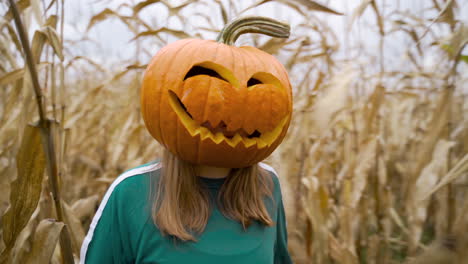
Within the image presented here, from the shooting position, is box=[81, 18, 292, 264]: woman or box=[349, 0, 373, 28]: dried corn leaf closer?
Result: box=[81, 18, 292, 264]: woman

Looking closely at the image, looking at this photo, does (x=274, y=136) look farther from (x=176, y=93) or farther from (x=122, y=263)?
(x=122, y=263)

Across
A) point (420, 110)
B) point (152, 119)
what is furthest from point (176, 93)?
point (420, 110)

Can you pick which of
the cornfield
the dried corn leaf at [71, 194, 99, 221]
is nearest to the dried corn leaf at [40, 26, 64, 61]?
the cornfield

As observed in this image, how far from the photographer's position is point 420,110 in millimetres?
2273

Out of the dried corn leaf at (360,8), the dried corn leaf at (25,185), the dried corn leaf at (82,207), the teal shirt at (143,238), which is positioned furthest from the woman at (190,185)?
the dried corn leaf at (82,207)

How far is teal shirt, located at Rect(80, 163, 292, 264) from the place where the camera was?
86cm

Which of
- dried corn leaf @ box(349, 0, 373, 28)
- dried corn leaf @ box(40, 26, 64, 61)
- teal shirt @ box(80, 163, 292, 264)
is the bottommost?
teal shirt @ box(80, 163, 292, 264)

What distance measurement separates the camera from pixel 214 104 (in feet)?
2.66

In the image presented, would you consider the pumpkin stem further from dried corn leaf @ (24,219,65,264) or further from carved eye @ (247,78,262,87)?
dried corn leaf @ (24,219,65,264)

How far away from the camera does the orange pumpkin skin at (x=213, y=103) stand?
0.82 metres

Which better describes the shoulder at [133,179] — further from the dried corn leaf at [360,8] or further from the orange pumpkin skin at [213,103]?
the dried corn leaf at [360,8]

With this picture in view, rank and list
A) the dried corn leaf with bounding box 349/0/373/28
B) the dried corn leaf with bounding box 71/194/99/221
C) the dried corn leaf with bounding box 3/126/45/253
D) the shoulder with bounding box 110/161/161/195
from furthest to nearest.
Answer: the dried corn leaf with bounding box 71/194/99/221
the dried corn leaf with bounding box 349/0/373/28
the shoulder with bounding box 110/161/161/195
the dried corn leaf with bounding box 3/126/45/253

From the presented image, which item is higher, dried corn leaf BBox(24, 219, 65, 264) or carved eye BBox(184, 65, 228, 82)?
carved eye BBox(184, 65, 228, 82)

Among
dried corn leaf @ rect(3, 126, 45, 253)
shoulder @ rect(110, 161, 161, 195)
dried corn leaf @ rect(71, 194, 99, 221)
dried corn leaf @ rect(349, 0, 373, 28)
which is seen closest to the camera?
dried corn leaf @ rect(3, 126, 45, 253)
